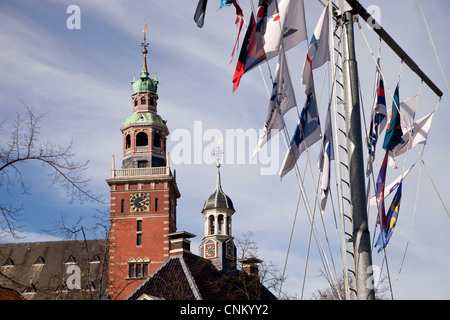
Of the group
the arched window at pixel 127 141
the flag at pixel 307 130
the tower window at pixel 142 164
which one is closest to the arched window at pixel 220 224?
the tower window at pixel 142 164

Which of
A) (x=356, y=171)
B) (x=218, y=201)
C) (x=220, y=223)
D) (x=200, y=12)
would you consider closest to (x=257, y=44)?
(x=200, y=12)

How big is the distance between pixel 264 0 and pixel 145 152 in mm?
59130

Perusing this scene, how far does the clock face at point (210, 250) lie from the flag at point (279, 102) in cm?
4024

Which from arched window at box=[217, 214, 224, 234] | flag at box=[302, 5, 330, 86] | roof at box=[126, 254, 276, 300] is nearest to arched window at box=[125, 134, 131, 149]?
arched window at box=[217, 214, 224, 234]

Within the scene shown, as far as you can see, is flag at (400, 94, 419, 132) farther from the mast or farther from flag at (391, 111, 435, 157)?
the mast

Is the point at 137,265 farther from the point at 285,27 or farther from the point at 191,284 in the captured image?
the point at 285,27

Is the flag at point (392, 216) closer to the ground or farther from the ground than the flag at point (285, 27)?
closer to the ground

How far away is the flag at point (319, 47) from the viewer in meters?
11.5

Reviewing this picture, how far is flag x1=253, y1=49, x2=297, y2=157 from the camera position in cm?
1102

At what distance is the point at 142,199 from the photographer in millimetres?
66625

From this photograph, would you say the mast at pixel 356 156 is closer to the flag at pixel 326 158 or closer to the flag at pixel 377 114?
the flag at pixel 326 158

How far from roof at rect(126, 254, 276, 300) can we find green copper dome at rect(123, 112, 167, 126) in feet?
94.9

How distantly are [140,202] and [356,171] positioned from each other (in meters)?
57.8
